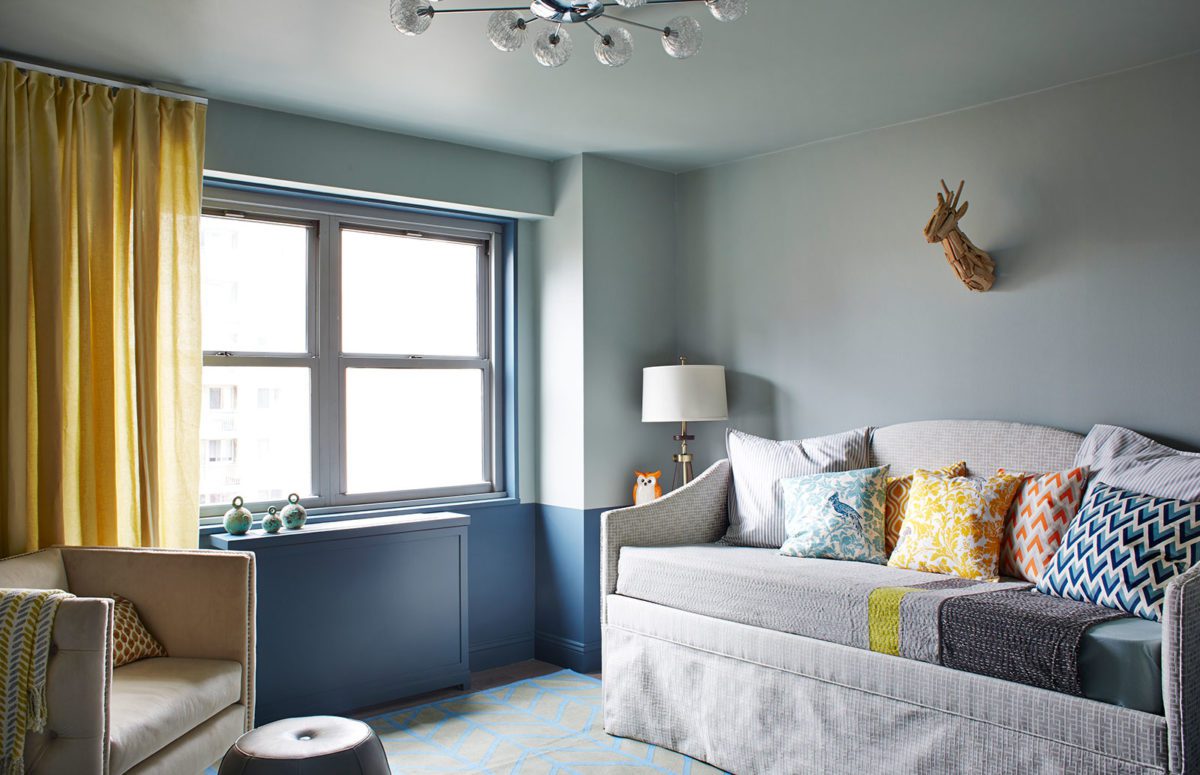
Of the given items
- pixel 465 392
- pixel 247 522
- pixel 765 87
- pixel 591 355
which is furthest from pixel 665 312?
pixel 247 522

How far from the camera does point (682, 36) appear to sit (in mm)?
2256

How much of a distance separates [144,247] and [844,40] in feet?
8.20

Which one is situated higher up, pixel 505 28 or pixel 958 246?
pixel 505 28

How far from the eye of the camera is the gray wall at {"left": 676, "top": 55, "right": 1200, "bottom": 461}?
3.20 meters

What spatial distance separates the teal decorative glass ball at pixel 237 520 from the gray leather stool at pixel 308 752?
53.3 inches

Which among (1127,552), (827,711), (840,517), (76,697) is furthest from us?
(840,517)

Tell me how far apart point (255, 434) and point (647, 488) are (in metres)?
1.76

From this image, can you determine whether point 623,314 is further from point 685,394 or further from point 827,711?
point 827,711

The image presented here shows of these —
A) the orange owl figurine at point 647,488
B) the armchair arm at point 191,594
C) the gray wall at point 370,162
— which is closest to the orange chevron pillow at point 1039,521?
the orange owl figurine at point 647,488

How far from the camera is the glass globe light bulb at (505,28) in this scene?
7.22 feet

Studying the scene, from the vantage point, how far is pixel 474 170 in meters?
4.36

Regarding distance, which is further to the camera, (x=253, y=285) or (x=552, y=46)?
(x=253, y=285)

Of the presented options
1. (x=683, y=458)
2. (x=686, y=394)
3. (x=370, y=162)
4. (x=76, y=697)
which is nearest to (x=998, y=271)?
(x=686, y=394)

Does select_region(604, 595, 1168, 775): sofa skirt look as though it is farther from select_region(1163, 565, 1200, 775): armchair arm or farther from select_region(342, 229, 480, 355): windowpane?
select_region(342, 229, 480, 355): windowpane
